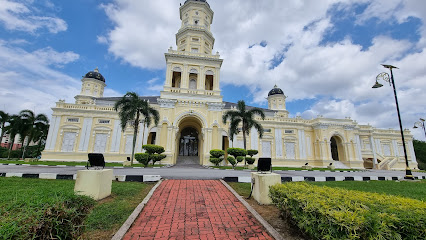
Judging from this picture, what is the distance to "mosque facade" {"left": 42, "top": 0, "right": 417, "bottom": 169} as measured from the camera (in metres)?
23.5

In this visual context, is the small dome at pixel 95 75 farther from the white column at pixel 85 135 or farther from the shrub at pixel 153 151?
the shrub at pixel 153 151

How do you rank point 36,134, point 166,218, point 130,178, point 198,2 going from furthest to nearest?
point 36,134, point 198,2, point 130,178, point 166,218

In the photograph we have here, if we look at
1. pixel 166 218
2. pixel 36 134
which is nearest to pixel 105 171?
pixel 166 218

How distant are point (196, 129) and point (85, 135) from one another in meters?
15.2

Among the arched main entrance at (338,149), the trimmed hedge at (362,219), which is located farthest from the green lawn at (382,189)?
the arched main entrance at (338,149)

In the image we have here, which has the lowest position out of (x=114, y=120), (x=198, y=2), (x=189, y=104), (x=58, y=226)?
(x=58, y=226)

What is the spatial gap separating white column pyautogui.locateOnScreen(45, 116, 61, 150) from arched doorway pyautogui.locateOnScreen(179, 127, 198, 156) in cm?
1628

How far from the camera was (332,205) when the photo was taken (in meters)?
2.64

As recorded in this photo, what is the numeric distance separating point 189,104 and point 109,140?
12043mm

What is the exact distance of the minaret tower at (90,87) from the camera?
3262 centimetres

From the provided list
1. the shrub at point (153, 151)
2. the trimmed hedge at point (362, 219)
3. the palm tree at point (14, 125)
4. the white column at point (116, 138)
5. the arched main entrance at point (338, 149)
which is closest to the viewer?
the trimmed hedge at point (362, 219)

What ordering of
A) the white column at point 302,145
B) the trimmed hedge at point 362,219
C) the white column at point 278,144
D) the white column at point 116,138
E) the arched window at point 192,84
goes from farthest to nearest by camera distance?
the white column at point 302,145
the white column at point 278,144
the arched window at point 192,84
the white column at point 116,138
the trimmed hedge at point 362,219

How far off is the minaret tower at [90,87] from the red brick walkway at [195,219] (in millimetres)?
34457

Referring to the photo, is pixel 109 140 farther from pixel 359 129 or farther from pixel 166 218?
pixel 359 129
